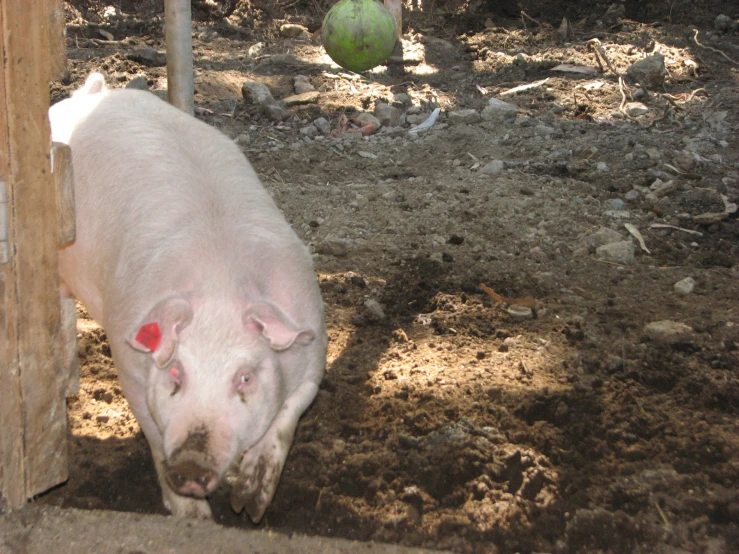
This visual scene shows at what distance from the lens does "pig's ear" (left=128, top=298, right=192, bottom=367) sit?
2408mm

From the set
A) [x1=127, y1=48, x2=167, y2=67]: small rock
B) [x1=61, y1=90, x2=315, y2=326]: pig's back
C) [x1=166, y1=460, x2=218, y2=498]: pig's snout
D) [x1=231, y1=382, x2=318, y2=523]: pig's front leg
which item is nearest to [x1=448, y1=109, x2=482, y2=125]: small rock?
[x1=127, y1=48, x2=167, y2=67]: small rock

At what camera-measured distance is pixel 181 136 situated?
10.8ft

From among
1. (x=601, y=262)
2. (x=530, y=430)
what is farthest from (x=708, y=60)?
(x=530, y=430)

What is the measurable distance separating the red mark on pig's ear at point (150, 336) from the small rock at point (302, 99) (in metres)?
5.09

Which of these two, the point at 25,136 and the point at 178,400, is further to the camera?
the point at 178,400

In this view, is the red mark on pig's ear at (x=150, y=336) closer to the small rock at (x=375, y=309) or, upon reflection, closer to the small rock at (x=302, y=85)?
the small rock at (x=375, y=309)

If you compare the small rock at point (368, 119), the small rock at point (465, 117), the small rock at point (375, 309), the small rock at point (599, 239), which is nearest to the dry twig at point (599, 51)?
the small rock at point (465, 117)

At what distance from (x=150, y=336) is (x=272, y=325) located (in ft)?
1.18

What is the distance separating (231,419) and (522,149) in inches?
164

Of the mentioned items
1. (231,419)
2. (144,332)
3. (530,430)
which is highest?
(144,332)

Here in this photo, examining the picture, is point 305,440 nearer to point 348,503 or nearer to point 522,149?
point 348,503

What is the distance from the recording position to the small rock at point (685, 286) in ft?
13.1

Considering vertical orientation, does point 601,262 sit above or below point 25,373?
below

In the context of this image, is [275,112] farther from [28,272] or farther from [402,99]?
[28,272]
